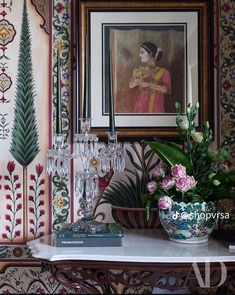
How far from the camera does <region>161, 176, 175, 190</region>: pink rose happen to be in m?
1.31

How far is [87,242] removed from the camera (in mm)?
1305

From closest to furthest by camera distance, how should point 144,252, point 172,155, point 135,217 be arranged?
point 144,252 < point 172,155 < point 135,217

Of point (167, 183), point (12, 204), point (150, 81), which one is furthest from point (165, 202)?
point (12, 204)

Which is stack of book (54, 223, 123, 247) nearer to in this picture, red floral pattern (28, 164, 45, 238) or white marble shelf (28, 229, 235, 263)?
white marble shelf (28, 229, 235, 263)

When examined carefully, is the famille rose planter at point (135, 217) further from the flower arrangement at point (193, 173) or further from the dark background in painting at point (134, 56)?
the dark background in painting at point (134, 56)

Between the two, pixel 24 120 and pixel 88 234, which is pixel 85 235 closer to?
pixel 88 234

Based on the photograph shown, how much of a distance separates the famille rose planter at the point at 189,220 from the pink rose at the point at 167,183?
0.05 m

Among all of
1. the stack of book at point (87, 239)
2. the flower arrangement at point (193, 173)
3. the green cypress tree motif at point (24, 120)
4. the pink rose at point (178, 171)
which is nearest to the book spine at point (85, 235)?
the stack of book at point (87, 239)

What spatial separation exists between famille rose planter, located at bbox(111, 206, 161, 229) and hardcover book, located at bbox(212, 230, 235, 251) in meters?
0.22

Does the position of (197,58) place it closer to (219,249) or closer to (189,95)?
(189,95)

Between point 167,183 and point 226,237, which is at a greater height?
point 167,183

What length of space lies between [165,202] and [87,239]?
0.26 metres

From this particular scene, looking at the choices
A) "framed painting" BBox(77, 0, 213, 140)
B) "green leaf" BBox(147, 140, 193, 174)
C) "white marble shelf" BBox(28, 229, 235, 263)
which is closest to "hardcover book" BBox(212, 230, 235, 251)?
"white marble shelf" BBox(28, 229, 235, 263)

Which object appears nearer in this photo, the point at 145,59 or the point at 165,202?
the point at 165,202
